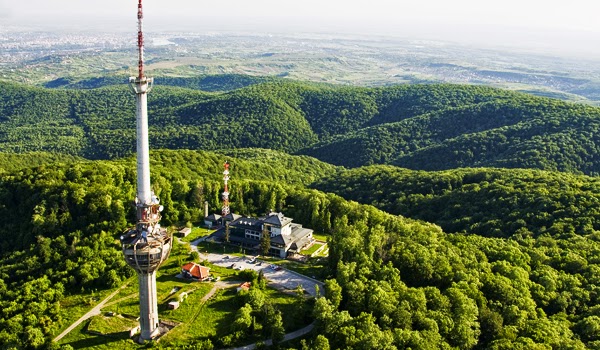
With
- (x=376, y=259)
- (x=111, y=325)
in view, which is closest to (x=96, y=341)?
(x=111, y=325)

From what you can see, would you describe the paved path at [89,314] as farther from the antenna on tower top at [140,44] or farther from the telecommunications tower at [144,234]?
the antenna on tower top at [140,44]

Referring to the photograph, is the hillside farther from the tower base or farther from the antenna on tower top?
the antenna on tower top

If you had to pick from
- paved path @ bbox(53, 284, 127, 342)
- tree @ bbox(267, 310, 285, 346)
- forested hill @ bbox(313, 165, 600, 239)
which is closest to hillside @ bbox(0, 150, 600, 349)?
forested hill @ bbox(313, 165, 600, 239)

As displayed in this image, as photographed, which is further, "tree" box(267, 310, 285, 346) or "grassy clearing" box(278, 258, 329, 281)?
"grassy clearing" box(278, 258, 329, 281)

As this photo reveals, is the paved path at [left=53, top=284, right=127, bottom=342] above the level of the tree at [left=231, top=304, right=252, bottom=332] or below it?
below

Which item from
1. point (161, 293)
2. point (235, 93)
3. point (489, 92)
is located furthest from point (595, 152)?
point (235, 93)

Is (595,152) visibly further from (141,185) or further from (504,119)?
(141,185)

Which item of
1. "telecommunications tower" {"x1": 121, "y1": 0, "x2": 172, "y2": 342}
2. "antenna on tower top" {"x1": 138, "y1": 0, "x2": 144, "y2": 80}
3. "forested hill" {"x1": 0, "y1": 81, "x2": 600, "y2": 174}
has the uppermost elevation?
"antenna on tower top" {"x1": 138, "y1": 0, "x2": 144, "y2": 80}
